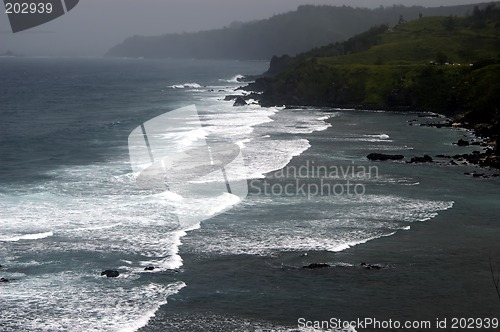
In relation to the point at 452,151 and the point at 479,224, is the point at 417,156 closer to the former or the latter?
the point at 452,151

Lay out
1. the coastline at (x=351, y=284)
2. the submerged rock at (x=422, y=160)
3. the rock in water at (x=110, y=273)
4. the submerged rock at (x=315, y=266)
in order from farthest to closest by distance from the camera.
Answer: the submerged rock at (x=422, y=160)
the submerged rock at (x=315, y=266)
the rock in water at (x=110, y=273)
the coastline at (x=351, y=284)

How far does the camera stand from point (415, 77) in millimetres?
114375

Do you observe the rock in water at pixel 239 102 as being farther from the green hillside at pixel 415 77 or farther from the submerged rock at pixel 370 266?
the submerged rock at pixel 370 266

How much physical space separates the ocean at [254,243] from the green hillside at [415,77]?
30.8 m

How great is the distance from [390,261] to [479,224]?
9285 mm

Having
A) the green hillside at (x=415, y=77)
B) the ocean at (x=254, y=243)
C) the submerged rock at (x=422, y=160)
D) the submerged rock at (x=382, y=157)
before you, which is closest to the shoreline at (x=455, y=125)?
the green hillside at (x=415, y=77)

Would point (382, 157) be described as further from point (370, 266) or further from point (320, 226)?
point (370, 266)

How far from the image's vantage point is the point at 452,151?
227 ft

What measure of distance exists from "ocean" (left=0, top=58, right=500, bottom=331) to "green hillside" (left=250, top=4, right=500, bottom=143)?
101 ft

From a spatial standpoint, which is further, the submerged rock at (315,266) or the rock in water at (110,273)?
the submerged rock at (315,266)

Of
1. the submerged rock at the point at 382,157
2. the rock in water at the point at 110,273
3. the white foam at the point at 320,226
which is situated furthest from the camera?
the submerged rock at the point at 382,157

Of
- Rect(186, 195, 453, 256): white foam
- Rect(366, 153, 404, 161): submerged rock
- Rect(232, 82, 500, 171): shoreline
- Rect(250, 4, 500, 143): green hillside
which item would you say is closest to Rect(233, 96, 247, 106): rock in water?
Rect(232, 82, 500, 171): shoreline

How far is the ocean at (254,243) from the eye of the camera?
29.6 meters

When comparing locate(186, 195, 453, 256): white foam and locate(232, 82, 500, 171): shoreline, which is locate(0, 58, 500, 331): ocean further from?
locate(232, 82, 500, 171): shoreline
